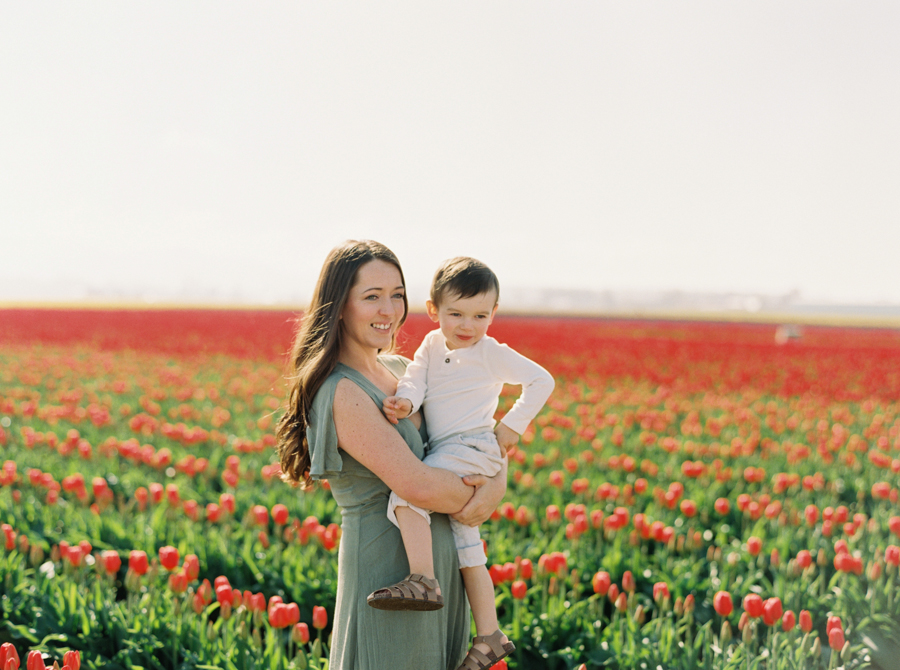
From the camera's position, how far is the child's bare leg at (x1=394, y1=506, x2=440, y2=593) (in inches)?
84.4

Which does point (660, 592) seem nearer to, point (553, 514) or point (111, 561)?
point (553, 514)

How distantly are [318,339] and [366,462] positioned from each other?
449 mm

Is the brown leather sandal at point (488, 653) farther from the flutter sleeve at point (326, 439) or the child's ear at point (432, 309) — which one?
the child's ear at point (432, 309)

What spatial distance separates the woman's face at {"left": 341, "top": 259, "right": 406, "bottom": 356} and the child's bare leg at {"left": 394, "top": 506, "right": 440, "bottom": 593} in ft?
1.91

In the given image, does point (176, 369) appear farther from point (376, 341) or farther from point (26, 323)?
point (26, 323)

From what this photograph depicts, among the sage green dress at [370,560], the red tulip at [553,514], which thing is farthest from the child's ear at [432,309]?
the red tulip at [553,514]

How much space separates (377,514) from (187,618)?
1.49 m

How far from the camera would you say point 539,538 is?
4.48 meters

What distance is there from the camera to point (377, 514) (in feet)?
7.45

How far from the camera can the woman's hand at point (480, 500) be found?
2244 mm

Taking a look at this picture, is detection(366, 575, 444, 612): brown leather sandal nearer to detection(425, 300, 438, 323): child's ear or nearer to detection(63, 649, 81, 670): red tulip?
detection(425, 300, 438, 323): child's ear

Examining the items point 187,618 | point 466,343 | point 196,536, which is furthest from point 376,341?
point 196,536

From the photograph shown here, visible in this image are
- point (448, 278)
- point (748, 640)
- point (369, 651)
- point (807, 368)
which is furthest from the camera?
point (807, 368)

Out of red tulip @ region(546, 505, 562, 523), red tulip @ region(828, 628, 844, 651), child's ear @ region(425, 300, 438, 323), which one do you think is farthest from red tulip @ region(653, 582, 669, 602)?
child's ear @ region(425, 300, 438, 323)
